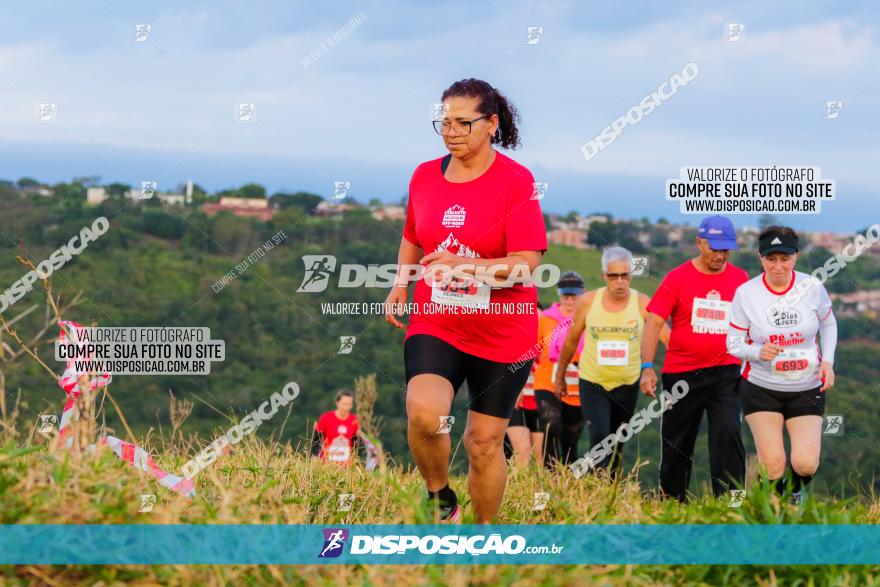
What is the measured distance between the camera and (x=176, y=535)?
4008mm

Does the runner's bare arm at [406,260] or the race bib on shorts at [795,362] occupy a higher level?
the runner's bare arm at [406,260]

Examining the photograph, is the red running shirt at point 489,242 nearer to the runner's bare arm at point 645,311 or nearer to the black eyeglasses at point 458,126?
the black eyeglasses at point 458,126

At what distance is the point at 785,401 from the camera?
7051mm

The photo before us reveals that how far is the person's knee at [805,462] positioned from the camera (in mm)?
6801

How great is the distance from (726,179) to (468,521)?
5213mm

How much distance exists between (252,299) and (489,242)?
4986cm

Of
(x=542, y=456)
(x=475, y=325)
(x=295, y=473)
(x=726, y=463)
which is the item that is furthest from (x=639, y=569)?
(x=542, y=456)

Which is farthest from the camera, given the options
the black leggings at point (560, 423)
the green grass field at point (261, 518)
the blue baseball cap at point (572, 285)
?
the blue baseball cap at point (572, 285)

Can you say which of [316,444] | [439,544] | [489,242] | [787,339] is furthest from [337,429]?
[439,544]

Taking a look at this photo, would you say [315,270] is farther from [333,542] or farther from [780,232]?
[333,542]

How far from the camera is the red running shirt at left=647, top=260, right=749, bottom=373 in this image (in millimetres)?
7879

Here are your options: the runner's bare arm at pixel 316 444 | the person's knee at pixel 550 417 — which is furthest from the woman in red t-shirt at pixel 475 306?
the person's knee at pixel 550 417

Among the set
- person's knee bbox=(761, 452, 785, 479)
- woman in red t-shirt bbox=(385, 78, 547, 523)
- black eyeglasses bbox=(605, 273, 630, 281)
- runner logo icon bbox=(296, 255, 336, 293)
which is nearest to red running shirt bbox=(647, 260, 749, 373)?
black eyeglasses bbox=(605, 273, 630, 281)

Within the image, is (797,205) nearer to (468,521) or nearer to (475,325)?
(475,325)
